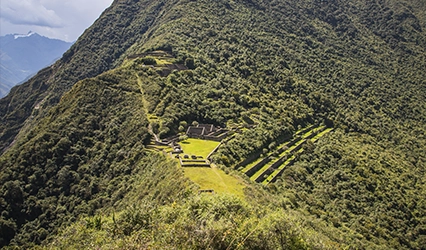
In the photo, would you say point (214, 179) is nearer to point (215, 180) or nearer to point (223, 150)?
point (215, 180)

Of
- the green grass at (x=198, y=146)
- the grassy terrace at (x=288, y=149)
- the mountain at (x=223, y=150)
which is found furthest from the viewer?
the grassy terrace at (x=288, y=149)

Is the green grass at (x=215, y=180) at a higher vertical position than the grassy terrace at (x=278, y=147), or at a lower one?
lower

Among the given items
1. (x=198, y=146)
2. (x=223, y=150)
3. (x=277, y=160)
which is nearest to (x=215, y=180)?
(x=223, y=150)

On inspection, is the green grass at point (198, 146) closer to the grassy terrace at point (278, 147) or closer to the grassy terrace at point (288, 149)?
the grassy terrace at point (278, 147)

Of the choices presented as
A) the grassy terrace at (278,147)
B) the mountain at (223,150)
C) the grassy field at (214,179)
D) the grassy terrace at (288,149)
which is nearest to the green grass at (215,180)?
the grassy field at (214,179)

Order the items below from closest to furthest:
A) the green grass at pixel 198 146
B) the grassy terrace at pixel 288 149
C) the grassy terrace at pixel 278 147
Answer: the green grass at pixel 198 146 → the grassy terrace at pixel 278 147 → the grassy terrace at pixel 288 149

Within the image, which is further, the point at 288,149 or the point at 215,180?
the point at 288,149

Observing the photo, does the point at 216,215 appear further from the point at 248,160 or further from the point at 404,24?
the point at 404,24

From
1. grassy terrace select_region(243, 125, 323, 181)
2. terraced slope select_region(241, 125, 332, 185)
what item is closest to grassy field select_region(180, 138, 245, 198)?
grassy terrace select_region(243, 125, 323, 181)
